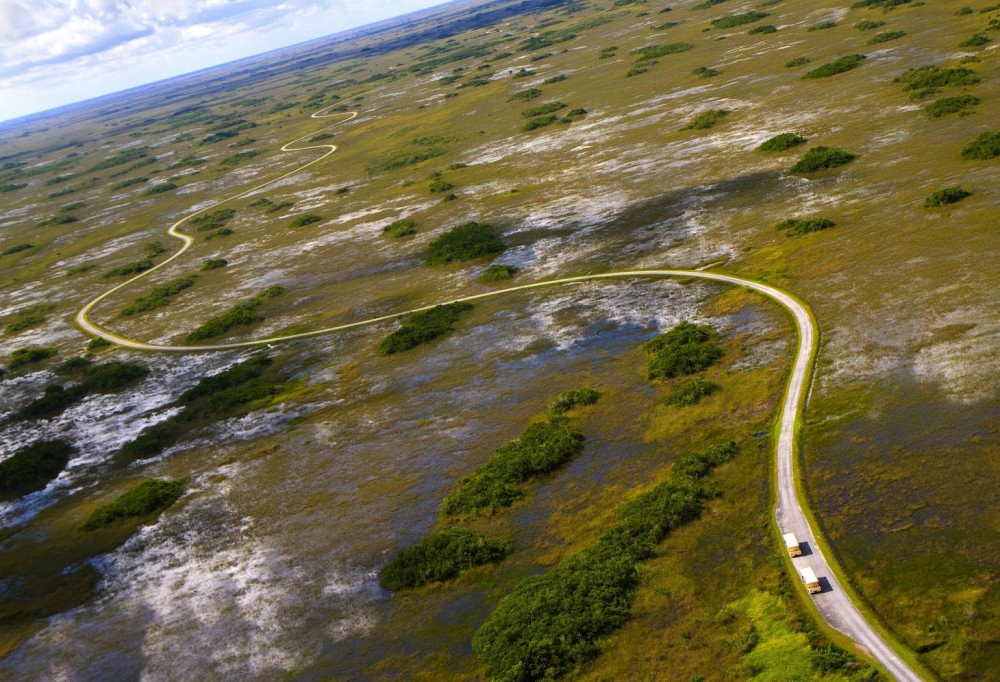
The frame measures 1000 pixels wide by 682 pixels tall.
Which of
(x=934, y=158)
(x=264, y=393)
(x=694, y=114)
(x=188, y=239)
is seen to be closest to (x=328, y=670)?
(x=264, y=393)

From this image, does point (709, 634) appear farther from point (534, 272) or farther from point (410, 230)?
point (410, 230)

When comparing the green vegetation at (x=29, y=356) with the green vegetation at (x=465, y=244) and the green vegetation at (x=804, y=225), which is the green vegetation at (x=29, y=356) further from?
the green vegetation at (x=804, y=225)

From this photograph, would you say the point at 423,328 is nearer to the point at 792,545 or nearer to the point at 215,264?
the point at 792,545

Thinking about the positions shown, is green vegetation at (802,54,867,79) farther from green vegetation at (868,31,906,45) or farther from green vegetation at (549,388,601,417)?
green vegetation at (549,388,601,417)

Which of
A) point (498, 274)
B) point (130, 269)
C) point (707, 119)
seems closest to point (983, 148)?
point (707, 119)

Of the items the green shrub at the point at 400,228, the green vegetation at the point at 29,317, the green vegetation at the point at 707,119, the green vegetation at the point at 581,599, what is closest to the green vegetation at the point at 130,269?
the green vegetation at the point at 29,317
